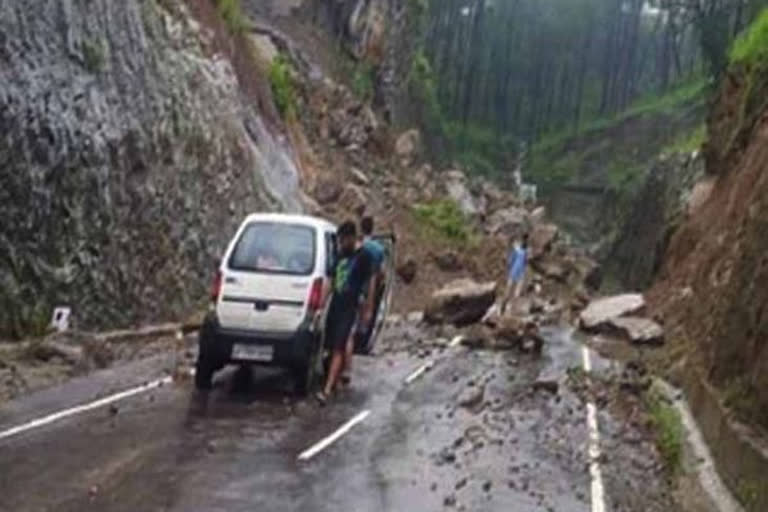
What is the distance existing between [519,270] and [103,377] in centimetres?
1761

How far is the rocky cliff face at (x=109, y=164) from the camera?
777 inches

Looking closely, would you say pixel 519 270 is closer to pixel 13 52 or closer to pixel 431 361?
pixel 431 361

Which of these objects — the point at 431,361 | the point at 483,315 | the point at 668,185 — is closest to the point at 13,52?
the point at 431,361

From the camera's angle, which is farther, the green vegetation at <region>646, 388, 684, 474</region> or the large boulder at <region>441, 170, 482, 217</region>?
the large boulder at <region>441, 170, 482, 217</region>

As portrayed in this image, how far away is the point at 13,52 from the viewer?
20031 millimetres

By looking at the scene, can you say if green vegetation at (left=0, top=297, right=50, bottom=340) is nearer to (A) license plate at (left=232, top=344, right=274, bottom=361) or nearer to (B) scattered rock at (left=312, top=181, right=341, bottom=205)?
(A) license plate at (left=232, top=344, right=274, bottom=361)

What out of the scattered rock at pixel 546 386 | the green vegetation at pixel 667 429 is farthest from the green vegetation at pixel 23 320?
the green vegetation at pixel 667 429

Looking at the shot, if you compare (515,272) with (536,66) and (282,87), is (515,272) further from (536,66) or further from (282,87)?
(536,66)

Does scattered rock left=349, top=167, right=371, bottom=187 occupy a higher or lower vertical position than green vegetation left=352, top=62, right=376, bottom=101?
lower

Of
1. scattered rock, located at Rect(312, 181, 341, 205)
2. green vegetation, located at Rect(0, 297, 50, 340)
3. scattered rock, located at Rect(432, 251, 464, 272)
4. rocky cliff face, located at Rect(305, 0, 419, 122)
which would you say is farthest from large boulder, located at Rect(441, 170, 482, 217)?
green vegetation, located at Rect(0, 297, 50, 340)

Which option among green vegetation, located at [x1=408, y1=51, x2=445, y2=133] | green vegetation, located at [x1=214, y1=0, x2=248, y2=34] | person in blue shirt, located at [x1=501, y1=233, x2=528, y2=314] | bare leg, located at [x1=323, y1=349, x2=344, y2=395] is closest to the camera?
bare leg, located at [x1=323, y1=349, x2=344, y2=395]

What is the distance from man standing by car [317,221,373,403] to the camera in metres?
17.3

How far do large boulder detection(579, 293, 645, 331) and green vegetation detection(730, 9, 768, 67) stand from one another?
6.19m

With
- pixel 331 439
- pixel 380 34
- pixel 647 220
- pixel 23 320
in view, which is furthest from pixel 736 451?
pixel 380 34
